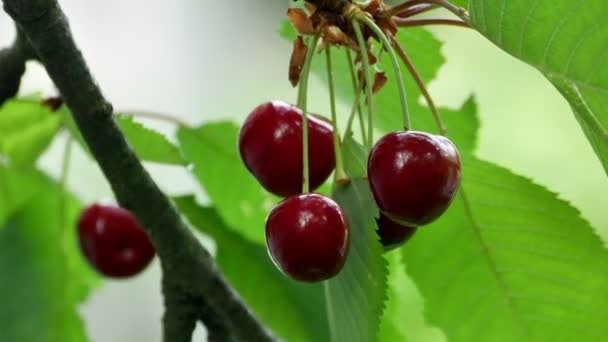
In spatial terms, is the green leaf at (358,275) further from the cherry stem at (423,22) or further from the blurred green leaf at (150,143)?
the blurred green leaf at (150,143)

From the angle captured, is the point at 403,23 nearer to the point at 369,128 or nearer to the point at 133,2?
the point at 369,128

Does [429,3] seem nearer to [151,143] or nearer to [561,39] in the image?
[561,39]

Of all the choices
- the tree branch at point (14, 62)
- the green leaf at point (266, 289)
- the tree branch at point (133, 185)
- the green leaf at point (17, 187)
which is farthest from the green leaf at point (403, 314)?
the green leaf at point (17, 187)

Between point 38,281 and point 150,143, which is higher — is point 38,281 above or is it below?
below

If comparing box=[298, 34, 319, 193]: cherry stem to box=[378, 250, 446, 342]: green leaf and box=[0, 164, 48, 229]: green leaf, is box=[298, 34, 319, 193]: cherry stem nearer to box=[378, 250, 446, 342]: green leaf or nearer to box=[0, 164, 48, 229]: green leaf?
box=[378, 250, 446, 342]: green leaf

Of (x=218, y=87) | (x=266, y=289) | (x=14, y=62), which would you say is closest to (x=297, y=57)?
(x=14, y=62)
